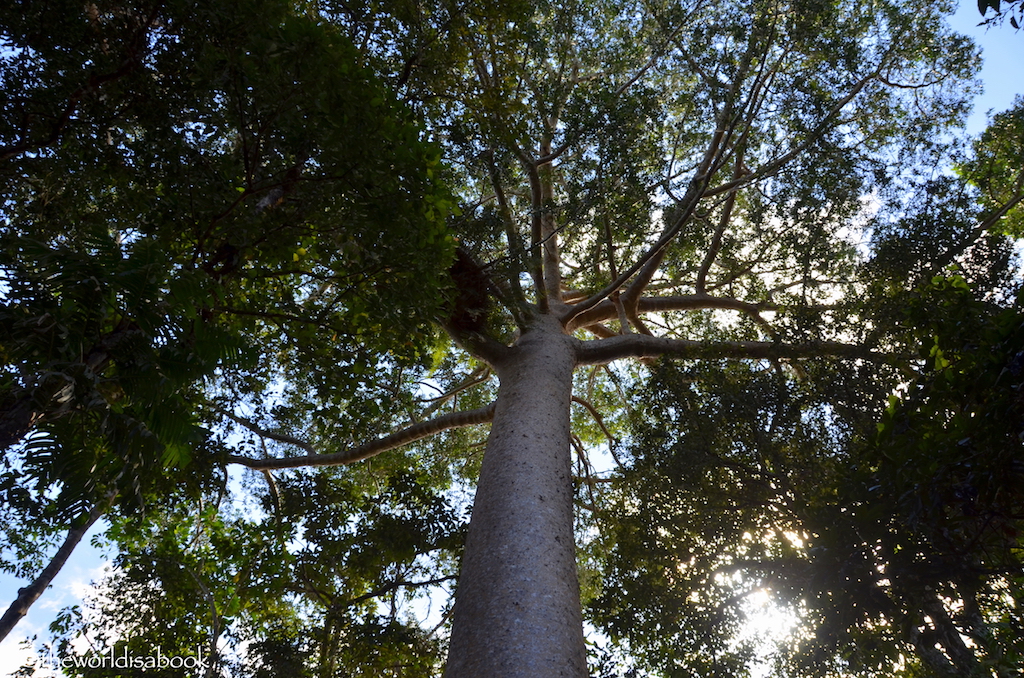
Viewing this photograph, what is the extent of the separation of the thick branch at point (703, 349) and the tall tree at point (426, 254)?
0.04 metres

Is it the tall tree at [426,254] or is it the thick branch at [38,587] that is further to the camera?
the thick branch at [38,587]

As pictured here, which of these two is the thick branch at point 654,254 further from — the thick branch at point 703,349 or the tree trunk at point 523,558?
the tree trunk at point 523,558

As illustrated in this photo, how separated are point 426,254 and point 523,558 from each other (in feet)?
5.99

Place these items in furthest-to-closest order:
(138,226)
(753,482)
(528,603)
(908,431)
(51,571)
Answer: (51,571)
(753,482)
(138,226)
(908,431)
(528,603)

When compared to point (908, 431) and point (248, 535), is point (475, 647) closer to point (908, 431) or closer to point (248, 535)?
point (908, 431)

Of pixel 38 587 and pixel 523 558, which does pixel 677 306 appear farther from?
pixel 38 587

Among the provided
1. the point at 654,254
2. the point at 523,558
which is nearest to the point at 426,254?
the point at 523,558

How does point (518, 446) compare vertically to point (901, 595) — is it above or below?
above

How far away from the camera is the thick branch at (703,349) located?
19.1 feet

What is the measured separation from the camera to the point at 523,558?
11.9ft

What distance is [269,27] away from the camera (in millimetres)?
3396

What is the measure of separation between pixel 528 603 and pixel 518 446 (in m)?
1.45

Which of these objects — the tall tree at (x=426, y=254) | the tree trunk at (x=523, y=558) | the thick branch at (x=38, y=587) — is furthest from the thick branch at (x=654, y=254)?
the thick branch at (x=38, y=587)

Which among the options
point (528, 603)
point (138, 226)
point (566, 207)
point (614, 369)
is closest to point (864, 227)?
point (566, 207)
